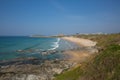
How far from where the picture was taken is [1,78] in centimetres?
1645

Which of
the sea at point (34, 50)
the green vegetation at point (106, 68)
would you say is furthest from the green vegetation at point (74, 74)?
the sea at point (34, 50)

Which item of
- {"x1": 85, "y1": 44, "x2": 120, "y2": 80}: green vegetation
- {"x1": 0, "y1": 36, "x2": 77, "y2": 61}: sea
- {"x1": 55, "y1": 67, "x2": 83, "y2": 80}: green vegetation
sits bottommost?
{"x1": 0, "y1": 36, "x2": 77, "y2": 61}: sea

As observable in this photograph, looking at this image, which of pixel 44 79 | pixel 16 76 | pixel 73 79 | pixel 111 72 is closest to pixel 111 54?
pixel 111 72

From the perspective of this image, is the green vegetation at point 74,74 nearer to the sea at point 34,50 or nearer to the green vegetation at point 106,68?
the green vegetation at point 106,68

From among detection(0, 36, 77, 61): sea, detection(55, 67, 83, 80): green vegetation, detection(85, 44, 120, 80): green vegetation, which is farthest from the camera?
detection(0, 36, 77, 61): sea

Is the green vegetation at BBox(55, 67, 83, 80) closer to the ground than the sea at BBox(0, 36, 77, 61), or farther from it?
farther from it

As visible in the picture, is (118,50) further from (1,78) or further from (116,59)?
(1,78)

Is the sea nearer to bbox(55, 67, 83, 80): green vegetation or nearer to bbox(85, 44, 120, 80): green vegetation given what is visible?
bbox(55, 67, 83, 80): green vegetation

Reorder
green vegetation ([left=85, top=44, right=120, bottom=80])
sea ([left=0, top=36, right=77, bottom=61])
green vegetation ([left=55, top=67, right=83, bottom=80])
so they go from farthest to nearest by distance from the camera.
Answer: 1. sea ([left=0, top=36, right=77, bottom=61])
2. green vegetation ([left=55, top=67, right=83, bottom=80])
3. green vegetation ([left=85, top=44, right=120, bottom=80])

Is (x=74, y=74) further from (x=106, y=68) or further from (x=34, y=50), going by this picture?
(x=34, y=50)

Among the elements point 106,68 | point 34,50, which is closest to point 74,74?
point 106,68

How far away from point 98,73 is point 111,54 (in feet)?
3.77

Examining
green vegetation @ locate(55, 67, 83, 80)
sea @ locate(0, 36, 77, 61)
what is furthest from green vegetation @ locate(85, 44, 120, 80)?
sea @ locate(0, 36, 77, 61)

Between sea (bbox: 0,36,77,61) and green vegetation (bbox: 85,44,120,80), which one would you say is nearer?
green vegetation (bbox: 85,44,120,80)
